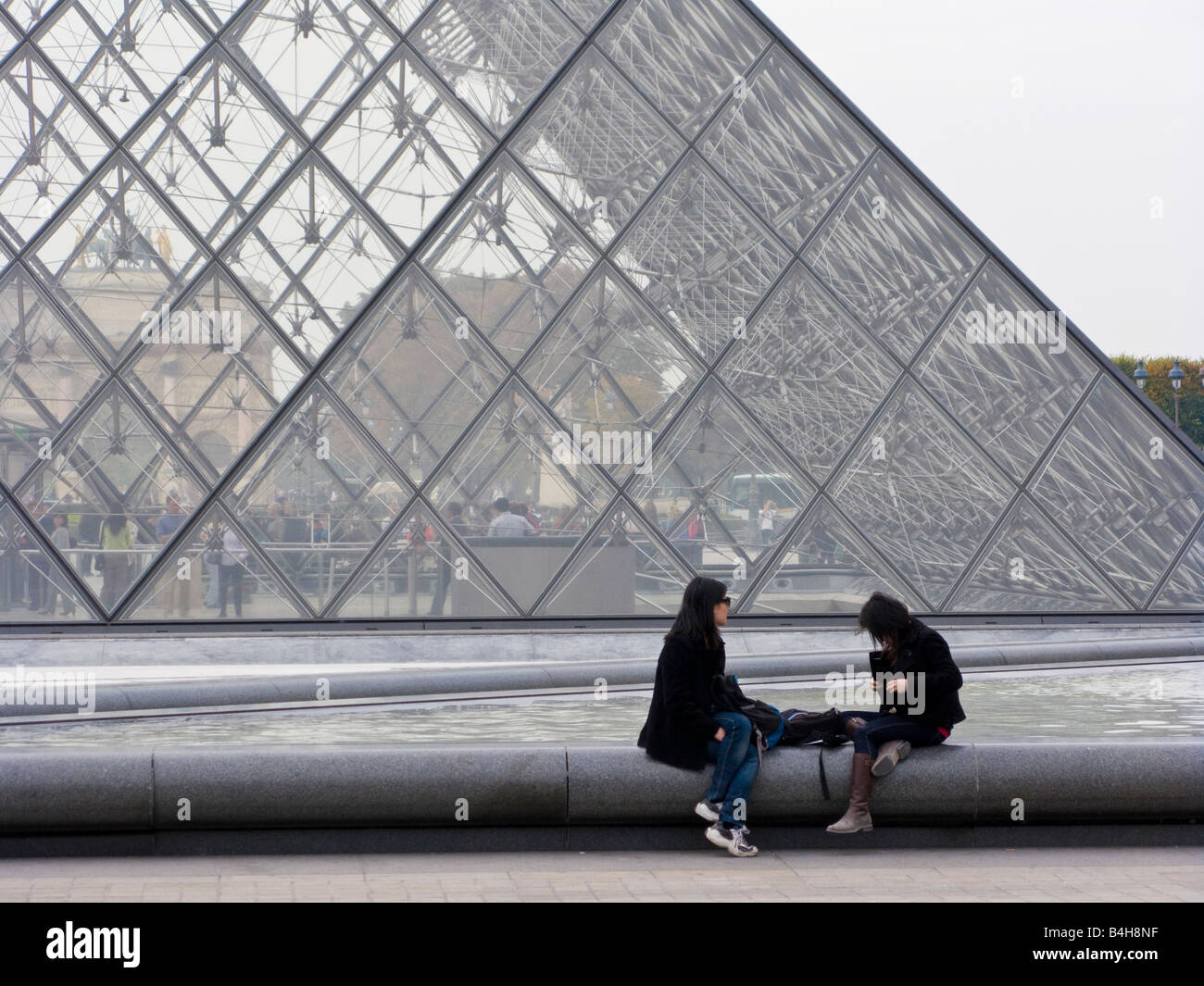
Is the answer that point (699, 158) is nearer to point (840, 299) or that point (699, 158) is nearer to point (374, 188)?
point (840, 299)

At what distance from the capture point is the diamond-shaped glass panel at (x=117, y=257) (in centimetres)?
1318

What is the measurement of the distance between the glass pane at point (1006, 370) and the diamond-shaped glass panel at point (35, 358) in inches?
298

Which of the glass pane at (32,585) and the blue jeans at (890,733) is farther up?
the glass pane at (32,585)

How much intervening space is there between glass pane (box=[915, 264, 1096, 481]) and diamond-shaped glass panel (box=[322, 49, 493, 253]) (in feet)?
15.6

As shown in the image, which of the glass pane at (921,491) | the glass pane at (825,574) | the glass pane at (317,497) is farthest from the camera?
the glass pane at (921,491)

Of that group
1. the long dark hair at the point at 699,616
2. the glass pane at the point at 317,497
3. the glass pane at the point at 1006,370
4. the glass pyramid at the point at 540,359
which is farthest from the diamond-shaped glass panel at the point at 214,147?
the long dark hair at the point at 699,616

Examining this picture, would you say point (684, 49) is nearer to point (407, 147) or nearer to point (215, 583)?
point (407, 147)

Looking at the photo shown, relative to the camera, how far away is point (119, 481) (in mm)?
12422

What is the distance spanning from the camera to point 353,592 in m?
11.6

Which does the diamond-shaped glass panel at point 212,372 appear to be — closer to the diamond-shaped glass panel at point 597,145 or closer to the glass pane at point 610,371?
the glass pane at point 610,371

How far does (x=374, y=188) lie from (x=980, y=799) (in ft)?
35.1

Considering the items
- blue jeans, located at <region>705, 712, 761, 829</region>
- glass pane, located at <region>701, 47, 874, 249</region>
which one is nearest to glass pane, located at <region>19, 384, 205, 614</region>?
glass pane, located at <region>701, 47, 874, 249</region>
